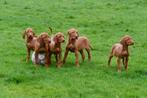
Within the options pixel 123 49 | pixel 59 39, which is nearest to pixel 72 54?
pixel 59 39

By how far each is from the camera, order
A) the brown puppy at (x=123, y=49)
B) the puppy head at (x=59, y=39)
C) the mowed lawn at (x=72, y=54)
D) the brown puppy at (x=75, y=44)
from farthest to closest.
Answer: the brown puppy at (x=75, y=44) < the puppy head at (x=59, y=39) < the brown puppy at (x=123, y=49) < the mowed lawn at (x=72, y=54)

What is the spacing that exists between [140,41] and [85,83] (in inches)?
295

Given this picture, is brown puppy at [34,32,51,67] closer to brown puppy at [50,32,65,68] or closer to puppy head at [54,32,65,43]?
brown puppy at [50,32,65,68]

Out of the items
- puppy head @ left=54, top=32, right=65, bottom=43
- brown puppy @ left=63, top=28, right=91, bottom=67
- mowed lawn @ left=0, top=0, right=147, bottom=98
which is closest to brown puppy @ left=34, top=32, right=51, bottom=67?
puppy head @ left=54, top=32, right=65, bottom=43

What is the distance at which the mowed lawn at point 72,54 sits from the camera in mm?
14047

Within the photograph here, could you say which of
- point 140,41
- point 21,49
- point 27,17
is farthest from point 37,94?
point 27,17

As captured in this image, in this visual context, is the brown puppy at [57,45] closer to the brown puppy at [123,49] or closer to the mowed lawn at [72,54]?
the mowed lawn at [72,54]

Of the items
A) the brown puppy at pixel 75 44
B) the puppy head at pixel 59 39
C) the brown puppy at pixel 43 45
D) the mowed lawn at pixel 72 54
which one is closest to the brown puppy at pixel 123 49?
the mowed lawn at pixel 72 54

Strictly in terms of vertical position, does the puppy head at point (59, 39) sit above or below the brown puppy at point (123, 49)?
above

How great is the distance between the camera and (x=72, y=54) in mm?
18906

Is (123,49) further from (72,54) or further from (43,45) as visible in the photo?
(72,54)

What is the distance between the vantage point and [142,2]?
33062mm

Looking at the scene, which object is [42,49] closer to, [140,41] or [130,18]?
[140,41]

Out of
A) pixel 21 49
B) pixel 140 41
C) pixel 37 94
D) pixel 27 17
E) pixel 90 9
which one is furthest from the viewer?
pixel 90 9
